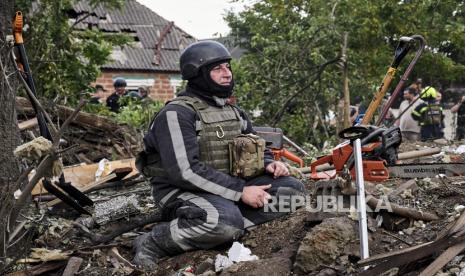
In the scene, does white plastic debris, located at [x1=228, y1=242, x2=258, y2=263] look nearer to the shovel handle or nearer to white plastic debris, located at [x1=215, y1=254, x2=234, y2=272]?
white plastic debris, located at [x1=215, y1=254, x2=234, y2=272]

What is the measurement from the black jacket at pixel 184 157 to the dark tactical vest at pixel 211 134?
0.08m

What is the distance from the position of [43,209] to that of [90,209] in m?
0.41

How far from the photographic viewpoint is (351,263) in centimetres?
358

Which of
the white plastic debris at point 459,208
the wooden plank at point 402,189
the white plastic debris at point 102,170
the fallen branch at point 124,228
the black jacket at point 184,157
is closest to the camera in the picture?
the white plastic debris at point 459,208

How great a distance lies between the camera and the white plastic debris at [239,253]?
4.17 m

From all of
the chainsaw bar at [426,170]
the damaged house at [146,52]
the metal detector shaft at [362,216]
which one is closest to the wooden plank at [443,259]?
the metal detector shaft at [362,216]

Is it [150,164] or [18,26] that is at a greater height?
[18,26]

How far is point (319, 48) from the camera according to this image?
12070mm

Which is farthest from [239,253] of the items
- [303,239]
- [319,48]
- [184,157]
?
[319,48]

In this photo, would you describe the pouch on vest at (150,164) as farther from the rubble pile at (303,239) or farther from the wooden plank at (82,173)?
the wooden plank at (82,173)

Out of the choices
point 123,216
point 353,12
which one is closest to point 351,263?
point 123,216

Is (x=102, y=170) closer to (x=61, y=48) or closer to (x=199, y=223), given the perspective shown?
(x=199, y=223)

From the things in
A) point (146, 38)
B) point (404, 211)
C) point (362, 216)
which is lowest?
point (404, 211)

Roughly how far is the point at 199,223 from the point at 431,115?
9.12m
